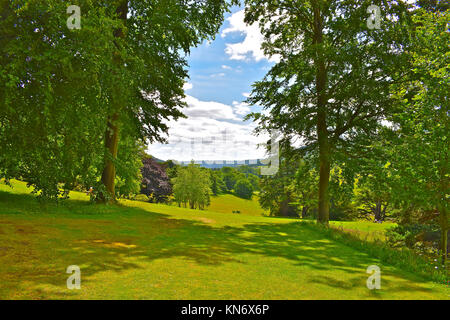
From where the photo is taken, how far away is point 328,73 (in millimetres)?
16328

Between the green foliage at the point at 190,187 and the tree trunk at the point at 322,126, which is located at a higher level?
the tree trunk at the point at 322,126

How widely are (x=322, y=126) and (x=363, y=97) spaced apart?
3378mm

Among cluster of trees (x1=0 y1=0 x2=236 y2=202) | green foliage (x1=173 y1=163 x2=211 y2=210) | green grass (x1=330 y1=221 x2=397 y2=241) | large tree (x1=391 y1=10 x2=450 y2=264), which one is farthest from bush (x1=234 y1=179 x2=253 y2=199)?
cluster of trees (x1=0 y1=0 x2=236 y2=202)

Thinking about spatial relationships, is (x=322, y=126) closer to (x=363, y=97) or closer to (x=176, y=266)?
(x=363, y=97)

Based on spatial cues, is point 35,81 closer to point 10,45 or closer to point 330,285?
point 10,45

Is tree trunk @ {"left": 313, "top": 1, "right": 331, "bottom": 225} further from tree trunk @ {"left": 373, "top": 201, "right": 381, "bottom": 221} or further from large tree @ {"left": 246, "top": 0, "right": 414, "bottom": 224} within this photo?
tree trunk @ {"left": 373, "top": 201, "right": 381, "bottom": 221}

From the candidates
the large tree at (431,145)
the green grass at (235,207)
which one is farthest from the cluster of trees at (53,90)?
the green grass at (235,207)

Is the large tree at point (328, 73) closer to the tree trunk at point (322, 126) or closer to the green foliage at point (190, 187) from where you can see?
the tree trunk at point (322, 126)

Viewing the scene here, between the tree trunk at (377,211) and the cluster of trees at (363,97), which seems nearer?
the cluster of trees at (363,97)

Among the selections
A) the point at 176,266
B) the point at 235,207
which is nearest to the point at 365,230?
the point at 176,266

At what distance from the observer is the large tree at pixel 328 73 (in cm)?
1473

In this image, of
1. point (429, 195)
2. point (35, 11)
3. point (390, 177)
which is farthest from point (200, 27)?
point (429, 195)

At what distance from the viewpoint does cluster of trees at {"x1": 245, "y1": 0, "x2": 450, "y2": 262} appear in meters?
9.53

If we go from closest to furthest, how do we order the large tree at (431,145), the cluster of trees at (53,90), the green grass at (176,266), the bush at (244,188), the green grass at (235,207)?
the green grass at (176,266) < the cluster of trees at (53,90) < the large tree at (431,145) < the green grass at (235,207) < the bush at (244,188)
